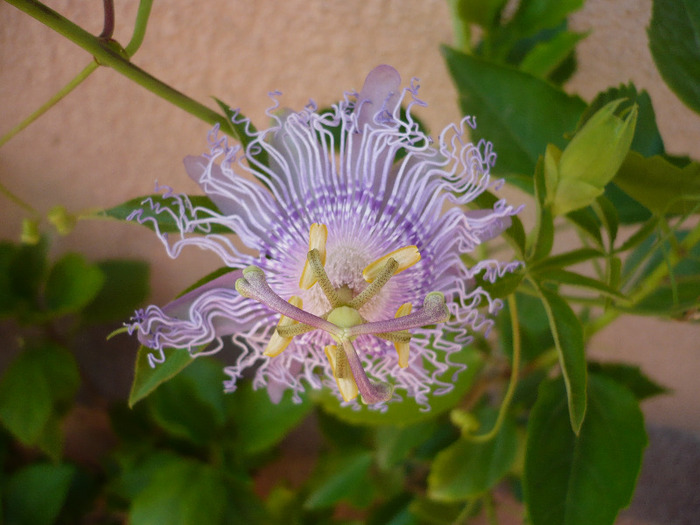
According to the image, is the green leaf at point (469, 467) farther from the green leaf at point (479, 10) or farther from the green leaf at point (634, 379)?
the green leaf at point (479, 10)

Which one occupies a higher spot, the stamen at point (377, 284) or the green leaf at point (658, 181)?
the green leaf at point (658, 181)

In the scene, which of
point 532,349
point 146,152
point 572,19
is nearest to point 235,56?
point 146,152

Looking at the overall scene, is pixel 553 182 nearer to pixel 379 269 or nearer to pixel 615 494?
pixel 379 269

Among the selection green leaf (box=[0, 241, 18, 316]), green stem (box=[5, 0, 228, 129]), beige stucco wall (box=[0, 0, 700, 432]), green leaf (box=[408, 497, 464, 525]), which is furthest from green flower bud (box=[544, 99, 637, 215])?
green leaf (box=[0, 241, 18, 316])

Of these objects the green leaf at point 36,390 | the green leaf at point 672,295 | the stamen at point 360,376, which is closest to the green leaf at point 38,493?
the green leaf at point 36,390

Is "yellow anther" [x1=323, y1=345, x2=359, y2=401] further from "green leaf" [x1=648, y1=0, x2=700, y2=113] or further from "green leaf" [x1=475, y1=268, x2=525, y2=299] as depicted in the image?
"green leaf" [x1=648, y1=0, x2=700, y2=113]
